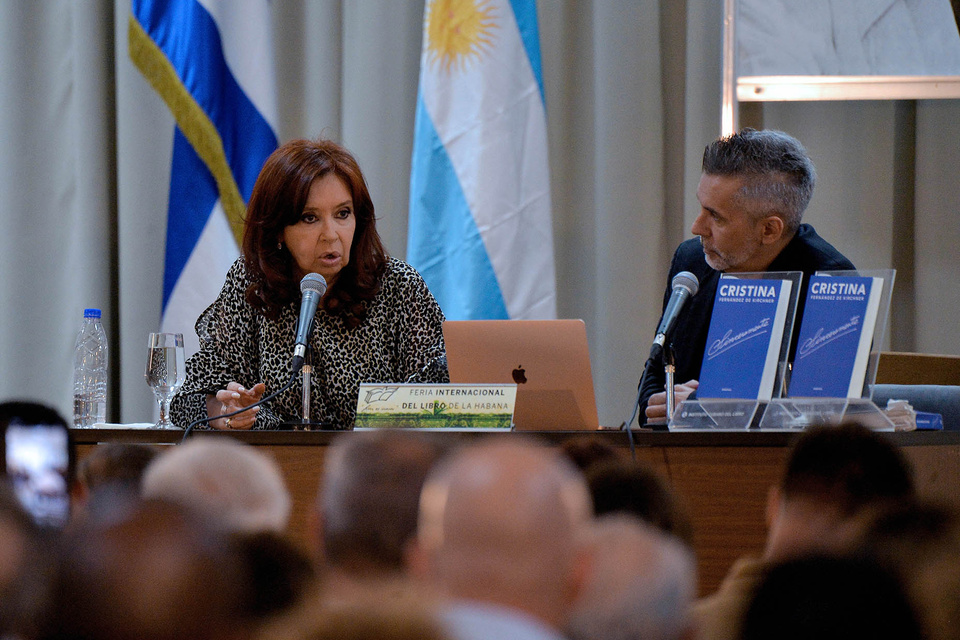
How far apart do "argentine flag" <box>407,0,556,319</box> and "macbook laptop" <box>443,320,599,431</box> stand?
4.87ft

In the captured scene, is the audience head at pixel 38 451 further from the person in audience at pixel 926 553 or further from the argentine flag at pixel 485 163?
the argentine flag at pixel 485 163

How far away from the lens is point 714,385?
204 centimetres

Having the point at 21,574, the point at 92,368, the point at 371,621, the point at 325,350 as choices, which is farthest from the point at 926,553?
the point at 92,368

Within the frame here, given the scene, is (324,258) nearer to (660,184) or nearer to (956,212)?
(660,184)

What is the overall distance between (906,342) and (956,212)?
505mm

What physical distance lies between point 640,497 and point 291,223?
1959 millimetres

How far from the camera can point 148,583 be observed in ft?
1.84

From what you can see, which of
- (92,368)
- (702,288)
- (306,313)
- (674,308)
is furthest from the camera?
(92,368)

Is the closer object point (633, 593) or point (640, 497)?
point (633, 593)

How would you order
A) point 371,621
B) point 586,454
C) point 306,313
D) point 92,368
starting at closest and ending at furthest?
point 371,621, point 586,454, point 306,313, point 92,368

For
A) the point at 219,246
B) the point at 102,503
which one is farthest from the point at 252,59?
the point at 102,503

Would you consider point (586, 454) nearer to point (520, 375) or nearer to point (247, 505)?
point (247, 505)

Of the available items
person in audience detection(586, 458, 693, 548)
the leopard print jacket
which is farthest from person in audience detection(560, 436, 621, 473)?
the leopard print jacket

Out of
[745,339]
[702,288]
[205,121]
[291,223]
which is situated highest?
[205,121]
